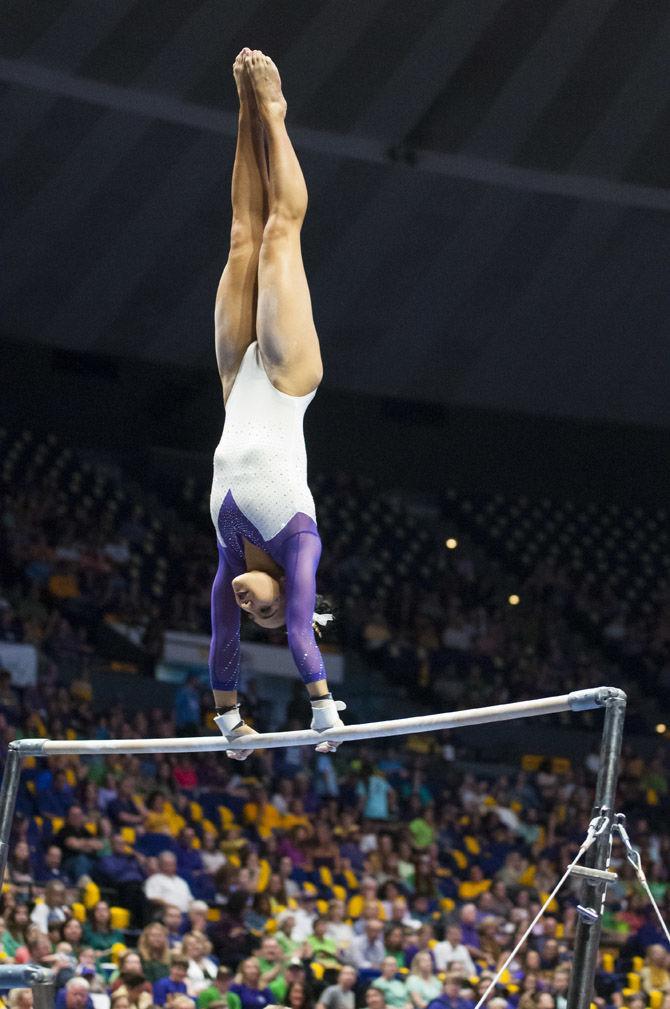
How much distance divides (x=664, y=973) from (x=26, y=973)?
8931mm

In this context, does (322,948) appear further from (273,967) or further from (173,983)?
(173,983)

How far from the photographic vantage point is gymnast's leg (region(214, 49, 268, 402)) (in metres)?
6.66

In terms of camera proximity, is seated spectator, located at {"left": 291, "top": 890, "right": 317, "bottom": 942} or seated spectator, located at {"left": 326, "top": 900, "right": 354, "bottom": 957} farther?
seated spectator, located at {"left": 291, "top": 890, "right": 317, "bottom": 942}

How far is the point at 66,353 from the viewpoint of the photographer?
2047 centimetres

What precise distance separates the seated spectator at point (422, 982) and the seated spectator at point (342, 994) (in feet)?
1.60

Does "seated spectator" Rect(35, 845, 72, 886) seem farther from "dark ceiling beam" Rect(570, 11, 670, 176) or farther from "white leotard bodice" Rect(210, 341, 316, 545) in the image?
"dark ceiling beam" Rect(570, 11, 670, 176)

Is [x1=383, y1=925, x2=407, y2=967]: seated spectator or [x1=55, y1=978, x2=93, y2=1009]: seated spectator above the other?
[x1=383, y1=925, x2=407, y2=967]: seated spectator

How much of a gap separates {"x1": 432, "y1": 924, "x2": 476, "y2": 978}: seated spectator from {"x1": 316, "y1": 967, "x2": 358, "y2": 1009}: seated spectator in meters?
1.58

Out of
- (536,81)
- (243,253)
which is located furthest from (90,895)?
(536,81)

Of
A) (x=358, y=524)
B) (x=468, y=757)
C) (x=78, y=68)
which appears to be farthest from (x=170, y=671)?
(x=78, y=68)

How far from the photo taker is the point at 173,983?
9.68 m

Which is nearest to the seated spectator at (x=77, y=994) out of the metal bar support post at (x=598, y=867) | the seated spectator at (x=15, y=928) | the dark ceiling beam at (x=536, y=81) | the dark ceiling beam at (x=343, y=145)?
the seated spectator at (x=15, y=928)

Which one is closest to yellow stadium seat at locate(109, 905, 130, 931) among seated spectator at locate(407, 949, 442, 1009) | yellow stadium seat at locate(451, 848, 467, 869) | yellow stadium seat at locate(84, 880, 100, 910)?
yellow stadium seat at locate(84, 880, 100, 910)

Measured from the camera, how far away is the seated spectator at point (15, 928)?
31.6ft
